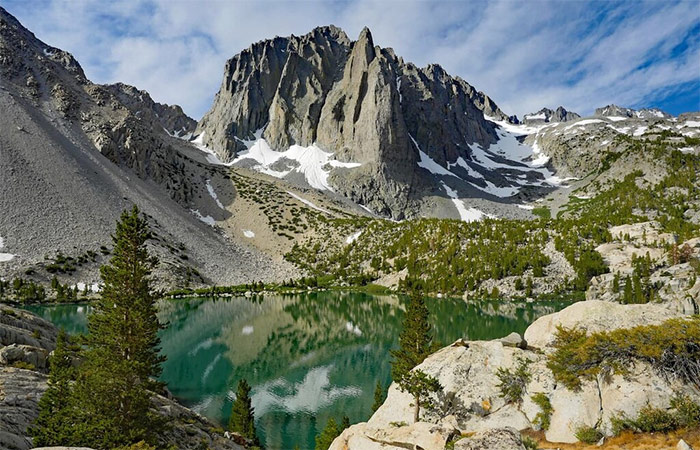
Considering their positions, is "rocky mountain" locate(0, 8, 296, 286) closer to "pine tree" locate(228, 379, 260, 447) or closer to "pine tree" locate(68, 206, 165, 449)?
"pine tree" locate(228, 379, 260, 447)

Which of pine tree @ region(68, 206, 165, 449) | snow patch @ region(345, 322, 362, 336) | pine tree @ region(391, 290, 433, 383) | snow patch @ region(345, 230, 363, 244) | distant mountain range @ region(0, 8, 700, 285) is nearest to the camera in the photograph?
pine tree @ region(68, 206, 165, 449)

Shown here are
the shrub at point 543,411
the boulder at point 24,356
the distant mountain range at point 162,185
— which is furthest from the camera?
the distant mountain range at point 162,185

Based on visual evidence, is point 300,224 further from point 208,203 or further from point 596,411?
point 596,411

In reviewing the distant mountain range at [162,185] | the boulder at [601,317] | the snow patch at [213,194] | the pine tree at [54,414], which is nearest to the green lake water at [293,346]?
the pine tree at [54,414]

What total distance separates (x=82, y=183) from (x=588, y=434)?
112565 millimetres

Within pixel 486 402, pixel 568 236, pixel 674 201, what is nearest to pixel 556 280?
pixel 568 236

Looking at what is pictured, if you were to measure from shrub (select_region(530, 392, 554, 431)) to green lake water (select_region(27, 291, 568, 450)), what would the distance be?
52.7 feet

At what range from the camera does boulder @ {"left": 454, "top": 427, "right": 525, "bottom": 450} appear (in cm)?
786

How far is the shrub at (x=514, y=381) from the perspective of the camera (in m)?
15.0

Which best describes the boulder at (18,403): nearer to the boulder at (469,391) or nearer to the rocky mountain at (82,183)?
the boulder at (469,391)

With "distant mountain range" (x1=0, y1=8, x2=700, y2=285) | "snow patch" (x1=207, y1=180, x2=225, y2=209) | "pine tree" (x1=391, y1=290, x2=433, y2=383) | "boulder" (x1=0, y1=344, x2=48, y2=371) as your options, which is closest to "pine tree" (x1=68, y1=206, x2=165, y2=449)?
"boulder" (x1=0, y1=344, x2=48, y2=371)

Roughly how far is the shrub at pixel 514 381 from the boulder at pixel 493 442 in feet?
24.4

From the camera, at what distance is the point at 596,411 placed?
43.2ft

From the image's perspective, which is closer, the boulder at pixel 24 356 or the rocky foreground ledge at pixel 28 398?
the rocky foreground ledge at pixel 28 398
